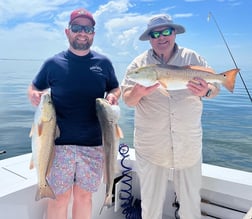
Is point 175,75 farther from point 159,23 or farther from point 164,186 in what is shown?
point 164,186

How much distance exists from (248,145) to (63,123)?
→ 26.9 feet

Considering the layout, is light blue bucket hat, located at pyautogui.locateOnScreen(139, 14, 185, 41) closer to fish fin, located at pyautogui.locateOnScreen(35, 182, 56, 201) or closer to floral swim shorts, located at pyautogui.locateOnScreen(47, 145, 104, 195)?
floral swim shorts, located at pyautogui.locateOnScreen(47, 145, 104, 195)

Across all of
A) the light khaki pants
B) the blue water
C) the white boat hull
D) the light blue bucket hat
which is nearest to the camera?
the white boat hull

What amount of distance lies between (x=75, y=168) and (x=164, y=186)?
817 mm

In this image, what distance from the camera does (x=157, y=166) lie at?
260 centimetres

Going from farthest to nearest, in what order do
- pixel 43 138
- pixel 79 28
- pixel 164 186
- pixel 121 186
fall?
pixel 121 186 → pixel 164 186 → pixel 79 28 → pixel 43 138

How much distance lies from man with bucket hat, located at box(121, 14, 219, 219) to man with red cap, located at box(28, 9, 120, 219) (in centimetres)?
34

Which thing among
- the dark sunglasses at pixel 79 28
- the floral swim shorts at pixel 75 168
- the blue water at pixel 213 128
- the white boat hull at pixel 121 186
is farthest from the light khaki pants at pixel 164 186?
the blue water at pixel 213 128

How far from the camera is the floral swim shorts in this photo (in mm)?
2287

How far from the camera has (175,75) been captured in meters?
2.30

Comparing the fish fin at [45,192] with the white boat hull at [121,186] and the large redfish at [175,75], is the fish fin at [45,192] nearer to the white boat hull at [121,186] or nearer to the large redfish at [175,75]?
the white boat hull at [121,186]

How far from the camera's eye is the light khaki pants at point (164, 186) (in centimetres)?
261

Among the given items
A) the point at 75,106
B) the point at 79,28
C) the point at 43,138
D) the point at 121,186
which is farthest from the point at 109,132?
the point at 121,186

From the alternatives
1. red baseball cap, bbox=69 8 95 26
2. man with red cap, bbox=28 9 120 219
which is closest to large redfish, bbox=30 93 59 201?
man with red cap, bbox=28 9 120 219
